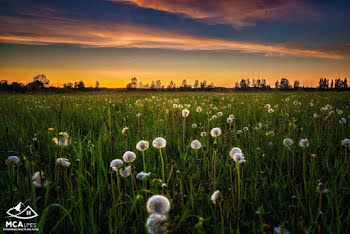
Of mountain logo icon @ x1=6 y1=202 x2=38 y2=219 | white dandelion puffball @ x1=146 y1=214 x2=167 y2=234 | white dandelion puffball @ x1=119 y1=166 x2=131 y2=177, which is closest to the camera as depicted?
white dandelion puffball @ x1=146 y1=214 x2=167 y2=234

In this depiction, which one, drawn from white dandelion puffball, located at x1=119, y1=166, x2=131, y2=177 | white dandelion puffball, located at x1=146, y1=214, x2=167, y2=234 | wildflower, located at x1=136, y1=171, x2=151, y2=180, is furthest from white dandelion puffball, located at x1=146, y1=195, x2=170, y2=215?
white dandelion puffball, located at x1=119, y1=166, x2=131, y2=177

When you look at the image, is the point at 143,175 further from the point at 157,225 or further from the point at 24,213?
the point at 24,213

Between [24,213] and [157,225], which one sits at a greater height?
[157,225]

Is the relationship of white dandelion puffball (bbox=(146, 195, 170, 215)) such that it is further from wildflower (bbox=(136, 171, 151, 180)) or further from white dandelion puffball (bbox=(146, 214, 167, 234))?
wildflower (bbox=(136, 171, 151, 180))

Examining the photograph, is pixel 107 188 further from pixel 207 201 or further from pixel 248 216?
pixel 248 216

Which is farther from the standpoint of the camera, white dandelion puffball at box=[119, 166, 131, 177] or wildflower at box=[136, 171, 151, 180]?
white dandelion puffball at box=[119, 166, 131, 177]

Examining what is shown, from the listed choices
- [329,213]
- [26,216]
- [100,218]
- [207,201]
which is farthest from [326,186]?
[26,216]

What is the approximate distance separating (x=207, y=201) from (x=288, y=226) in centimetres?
63

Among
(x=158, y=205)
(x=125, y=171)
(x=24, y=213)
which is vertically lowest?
(x=24, y=213)

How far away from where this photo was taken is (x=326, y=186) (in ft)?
7.25

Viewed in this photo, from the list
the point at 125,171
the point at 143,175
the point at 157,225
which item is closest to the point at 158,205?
the point at 157,225

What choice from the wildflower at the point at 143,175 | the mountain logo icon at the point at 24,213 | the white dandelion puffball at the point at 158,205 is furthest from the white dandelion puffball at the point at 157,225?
the mountain logo icon at the point at 24,213

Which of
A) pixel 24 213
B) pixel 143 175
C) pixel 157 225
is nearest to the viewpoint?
pixel 157 225

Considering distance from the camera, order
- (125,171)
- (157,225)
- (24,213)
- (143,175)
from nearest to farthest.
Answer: (157,225)
(24,213)
(143,175)
(125,171)
